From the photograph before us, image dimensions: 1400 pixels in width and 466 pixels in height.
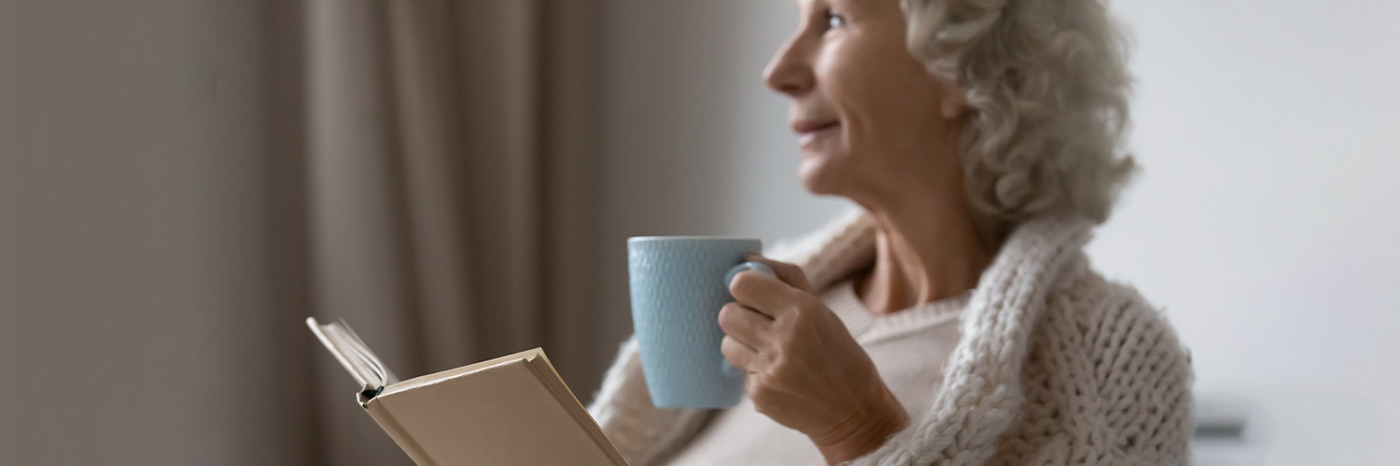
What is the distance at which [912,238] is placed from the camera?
3.18 ft

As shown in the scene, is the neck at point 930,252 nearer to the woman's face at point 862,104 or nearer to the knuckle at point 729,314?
the woman's face at point 862,104

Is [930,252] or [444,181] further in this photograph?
[444,181]

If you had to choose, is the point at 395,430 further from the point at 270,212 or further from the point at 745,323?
the point at 270,212

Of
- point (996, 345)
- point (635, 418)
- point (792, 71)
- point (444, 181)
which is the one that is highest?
point (792, 71)

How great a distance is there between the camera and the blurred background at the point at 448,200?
2.89 ft

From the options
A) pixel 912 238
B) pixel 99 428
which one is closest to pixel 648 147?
pixel 912 238

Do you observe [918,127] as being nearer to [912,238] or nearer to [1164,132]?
[912,238]

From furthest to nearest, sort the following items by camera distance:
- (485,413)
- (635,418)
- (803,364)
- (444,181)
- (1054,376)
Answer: (444,181) → (635,418) → (1054,376) → (803,364) → (485,413)

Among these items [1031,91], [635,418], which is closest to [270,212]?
[635,418]

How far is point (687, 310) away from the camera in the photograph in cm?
74

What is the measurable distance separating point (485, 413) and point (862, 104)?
0.48 m

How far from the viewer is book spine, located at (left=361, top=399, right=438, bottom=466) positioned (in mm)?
546

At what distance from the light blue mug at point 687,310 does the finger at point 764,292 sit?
20 millimetres

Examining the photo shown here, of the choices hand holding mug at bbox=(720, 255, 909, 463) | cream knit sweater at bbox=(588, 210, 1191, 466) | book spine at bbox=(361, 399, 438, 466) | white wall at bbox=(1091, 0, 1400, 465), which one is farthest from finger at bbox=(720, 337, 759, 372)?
white wall at bbox=(1091, 0, 1400, 465)
